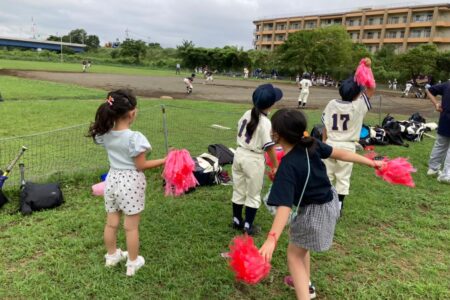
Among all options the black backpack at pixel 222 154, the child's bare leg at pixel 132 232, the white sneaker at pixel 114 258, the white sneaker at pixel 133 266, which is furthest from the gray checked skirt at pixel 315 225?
the black backpack at pixel 222 154

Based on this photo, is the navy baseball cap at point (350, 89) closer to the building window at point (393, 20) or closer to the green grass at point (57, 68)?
the green grass at point (57, 68)

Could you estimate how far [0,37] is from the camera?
10025 cm

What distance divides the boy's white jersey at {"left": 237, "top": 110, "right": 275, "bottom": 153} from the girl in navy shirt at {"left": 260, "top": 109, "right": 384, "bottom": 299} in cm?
109

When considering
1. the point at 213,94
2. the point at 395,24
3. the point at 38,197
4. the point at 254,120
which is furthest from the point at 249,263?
the point at 395,24

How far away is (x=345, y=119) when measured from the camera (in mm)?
4371

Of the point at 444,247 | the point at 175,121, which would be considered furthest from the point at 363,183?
the point at 175,121

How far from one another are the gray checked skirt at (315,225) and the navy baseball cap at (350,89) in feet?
7.04

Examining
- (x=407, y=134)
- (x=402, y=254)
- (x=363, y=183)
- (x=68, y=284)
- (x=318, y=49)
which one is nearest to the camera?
(x=68, y=284)

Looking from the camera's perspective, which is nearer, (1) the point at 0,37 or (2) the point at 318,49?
(2) the point at 318,49

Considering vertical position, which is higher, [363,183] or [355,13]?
[355,13]

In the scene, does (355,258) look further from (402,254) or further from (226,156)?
(226,156)

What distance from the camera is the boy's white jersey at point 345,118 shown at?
4359 mm

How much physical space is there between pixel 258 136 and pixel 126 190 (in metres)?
1.48

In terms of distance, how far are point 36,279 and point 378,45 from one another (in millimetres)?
80565
